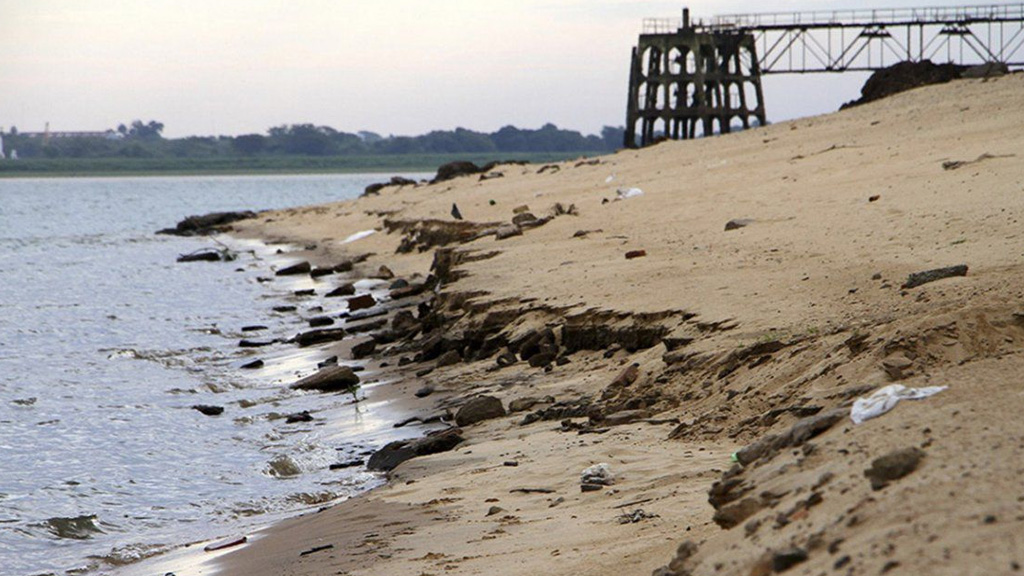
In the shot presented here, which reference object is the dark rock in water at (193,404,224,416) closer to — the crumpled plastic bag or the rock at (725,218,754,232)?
the rock at (725,218,754,232)

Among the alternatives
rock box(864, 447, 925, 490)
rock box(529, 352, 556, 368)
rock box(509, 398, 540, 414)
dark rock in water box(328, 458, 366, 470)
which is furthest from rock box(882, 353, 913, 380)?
rock box(529, 352, 556, 368)

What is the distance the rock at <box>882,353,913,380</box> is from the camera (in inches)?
244

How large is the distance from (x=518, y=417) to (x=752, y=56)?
146 ft

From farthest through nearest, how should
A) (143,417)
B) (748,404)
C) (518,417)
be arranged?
1. (143,417)
2. (518,417)
3. (748,404)

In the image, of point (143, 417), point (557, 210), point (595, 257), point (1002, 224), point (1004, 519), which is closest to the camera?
point (1004, 519)

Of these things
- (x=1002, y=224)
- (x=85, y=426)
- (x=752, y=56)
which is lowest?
(x=85, y=426)

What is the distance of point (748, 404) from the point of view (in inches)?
296

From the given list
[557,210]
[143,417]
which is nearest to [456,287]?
[143,417]

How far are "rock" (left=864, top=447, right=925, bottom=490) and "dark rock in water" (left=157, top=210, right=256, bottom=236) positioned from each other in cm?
4387

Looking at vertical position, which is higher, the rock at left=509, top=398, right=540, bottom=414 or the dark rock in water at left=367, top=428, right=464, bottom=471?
the rock at left=509, top=398, right=540, bottom=414

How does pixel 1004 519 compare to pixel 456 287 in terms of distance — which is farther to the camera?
pixel 456 287

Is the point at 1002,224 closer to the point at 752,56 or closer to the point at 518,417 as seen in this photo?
the point at 518,417

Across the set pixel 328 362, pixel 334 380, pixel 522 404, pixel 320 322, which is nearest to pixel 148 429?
pixel 334 380

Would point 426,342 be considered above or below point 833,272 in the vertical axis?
below
